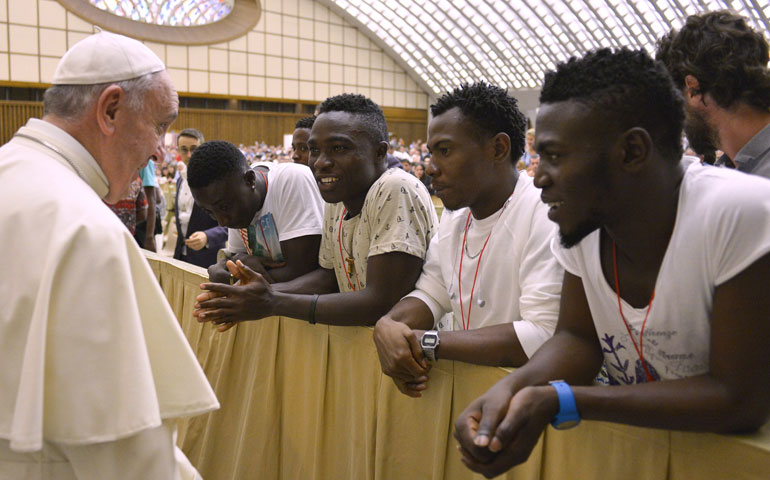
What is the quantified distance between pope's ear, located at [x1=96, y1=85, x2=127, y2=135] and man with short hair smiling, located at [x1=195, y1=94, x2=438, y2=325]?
848 millimetres

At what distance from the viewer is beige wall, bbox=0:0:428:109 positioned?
23.2 metres

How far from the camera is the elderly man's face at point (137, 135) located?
58.8 inches

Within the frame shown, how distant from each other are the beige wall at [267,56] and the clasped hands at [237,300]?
25423 mm

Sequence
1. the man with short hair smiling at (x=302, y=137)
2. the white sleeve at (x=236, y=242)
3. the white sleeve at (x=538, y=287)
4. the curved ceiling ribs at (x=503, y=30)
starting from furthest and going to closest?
the curved ceiling ribs at (x=503, y=30)
the man with short hair smiling at (x=302, y=137)
the white sleeve at (x=236, y=242)
the white sleeve at (x=538, y=287)

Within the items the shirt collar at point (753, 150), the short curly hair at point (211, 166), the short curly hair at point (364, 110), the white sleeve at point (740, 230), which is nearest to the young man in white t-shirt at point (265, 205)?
the short curly hair at point (211, 166)

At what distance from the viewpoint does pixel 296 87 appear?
3014cm

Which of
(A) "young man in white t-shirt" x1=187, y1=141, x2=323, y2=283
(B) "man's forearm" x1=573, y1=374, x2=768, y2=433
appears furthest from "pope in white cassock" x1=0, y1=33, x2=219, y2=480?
(A) "young man in white t-shirt" x1=187, y1=141, x2=323, y2=283

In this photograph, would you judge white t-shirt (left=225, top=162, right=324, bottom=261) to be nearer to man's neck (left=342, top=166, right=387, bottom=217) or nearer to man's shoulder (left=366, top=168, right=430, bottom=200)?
man's neck (left=342, top=166, right=387, bottom=217)

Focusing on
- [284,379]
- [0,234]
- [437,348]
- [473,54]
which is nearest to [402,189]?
[437,348]

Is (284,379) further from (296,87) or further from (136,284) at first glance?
(296,87)

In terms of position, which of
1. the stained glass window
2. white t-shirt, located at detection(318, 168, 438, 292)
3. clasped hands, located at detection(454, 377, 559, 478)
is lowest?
clasped hands, located at detection(454, 377, 559, 478)

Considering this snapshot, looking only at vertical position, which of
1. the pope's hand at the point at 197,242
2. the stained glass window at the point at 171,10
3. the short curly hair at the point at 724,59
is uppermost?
the stained glass window at the point at 171,10

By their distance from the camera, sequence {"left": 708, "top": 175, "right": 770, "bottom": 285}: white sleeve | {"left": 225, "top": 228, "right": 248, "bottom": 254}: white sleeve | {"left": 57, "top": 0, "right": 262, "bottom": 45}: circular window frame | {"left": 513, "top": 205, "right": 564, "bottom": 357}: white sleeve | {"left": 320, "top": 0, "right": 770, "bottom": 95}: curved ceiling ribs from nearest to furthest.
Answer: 1. {"left": 708, "top": 175, "right": 770, "bottom": 285}: white sleeve
2. {"left": 513, "top": 205, "right": 564, "bottom": 357}: white sleeve
3. {"left": 225, "top": 228, "right": 248, "bottom": 254}: white sleeve
4. {"left": 320, "top": 0, "right": 770, "bottom": 95}: curved ceiling ribs
5. {"left": 57, "top": 0, "right": 262, "bottom": 45}: circular window frame

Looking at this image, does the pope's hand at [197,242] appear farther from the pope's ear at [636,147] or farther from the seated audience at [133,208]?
the pope's ear at [636,147]
